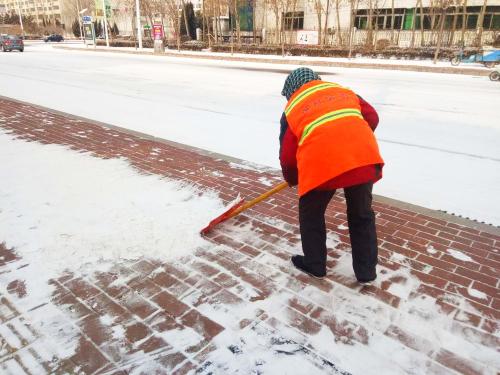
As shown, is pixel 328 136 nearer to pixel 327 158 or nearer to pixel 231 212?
pixel 327 158

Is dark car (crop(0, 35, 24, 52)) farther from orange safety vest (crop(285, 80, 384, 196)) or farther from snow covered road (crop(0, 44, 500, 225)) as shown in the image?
orange safety vest (crop(285, 80, 384, 196))

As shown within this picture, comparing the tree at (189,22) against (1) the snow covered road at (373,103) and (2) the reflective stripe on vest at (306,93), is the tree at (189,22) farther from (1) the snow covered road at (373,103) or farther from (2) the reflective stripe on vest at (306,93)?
(2) the reflective stripe on vest at (306,93)

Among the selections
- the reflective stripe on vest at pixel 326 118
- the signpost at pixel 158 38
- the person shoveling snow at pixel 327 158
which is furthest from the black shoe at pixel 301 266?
the signpost at pixel 158 38

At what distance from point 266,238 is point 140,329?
4.37 feet

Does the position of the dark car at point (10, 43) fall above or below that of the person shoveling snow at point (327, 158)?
above

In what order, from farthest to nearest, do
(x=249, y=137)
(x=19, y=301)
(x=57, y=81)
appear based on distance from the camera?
1. (x=57, y=81)
2. (x=249, y=137)
3. (x=19, y=301)

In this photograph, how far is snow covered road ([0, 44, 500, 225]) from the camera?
15.3 ft

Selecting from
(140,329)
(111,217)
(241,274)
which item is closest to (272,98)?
(111,217)

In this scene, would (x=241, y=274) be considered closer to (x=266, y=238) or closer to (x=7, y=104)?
(x=266, y=238)

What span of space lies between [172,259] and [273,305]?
35.0 inches

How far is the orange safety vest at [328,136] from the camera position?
7.51ft

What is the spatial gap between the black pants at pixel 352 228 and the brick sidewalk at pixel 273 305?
15 cm

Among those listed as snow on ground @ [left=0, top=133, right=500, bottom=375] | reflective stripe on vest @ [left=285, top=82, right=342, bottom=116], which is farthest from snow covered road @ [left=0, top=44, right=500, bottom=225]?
reflective stripe on vest @ [left=285, top=82, right=342, bottom=116]

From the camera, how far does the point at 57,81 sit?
13.2 m
